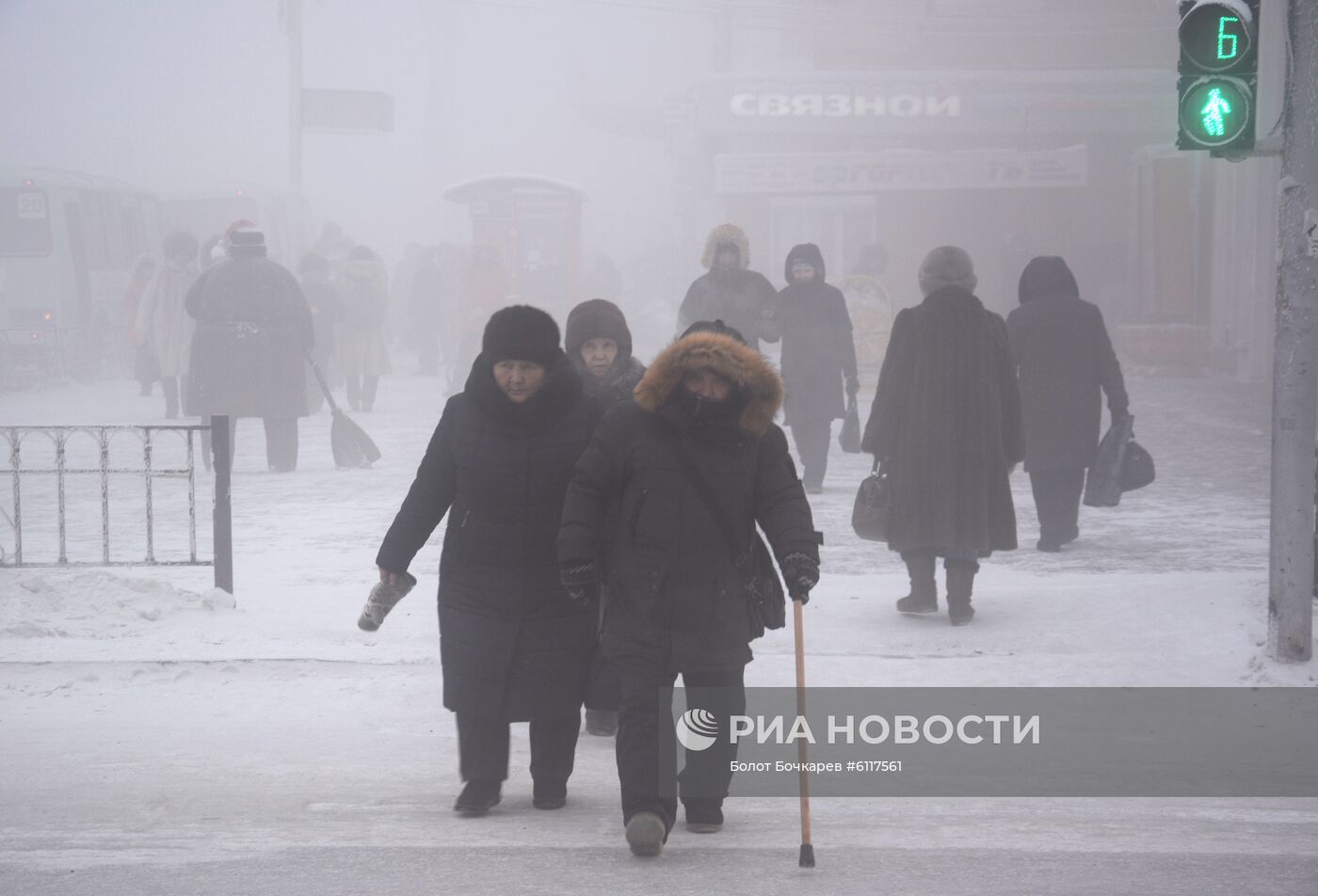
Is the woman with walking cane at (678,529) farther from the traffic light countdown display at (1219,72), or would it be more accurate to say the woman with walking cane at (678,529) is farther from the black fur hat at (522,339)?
the traffic light countdown display at (1219,72)

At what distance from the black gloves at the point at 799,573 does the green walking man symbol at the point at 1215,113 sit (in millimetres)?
3115

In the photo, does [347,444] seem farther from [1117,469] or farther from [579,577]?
[579,577]

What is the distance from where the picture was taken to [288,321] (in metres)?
13.5

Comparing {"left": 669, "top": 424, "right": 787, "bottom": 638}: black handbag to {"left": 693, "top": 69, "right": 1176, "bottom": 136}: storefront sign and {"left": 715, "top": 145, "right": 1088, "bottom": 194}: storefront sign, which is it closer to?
{"left": 715, "top": 145, "right": 1088, "bottom": 194}: storefront sign

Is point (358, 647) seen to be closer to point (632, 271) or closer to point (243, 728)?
point (243, 728)

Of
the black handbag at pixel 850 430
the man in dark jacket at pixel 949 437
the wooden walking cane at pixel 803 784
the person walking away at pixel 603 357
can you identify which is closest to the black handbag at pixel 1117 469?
the man in dark jacket at pixel 949 437

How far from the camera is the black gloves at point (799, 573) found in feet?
14.2

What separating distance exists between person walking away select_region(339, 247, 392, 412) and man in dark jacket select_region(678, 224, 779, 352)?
840 cm

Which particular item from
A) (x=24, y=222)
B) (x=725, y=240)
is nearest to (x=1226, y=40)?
(x=725, y=240)

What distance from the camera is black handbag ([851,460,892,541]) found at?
766 centimetres

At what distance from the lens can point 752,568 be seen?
4.56 m

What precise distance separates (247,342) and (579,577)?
31.1 feet

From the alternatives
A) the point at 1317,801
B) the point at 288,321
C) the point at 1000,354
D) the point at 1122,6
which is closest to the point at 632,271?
the point at 1122,6

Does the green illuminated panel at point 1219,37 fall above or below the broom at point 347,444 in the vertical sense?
above
